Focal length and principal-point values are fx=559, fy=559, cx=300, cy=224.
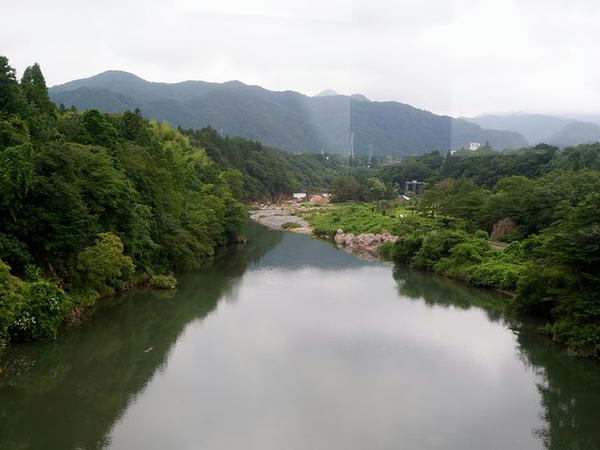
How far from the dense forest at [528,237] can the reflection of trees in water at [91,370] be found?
1378 cm

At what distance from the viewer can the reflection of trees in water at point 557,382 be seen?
1414 cm

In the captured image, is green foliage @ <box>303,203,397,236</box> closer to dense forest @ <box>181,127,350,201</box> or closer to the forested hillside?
the forested hillside

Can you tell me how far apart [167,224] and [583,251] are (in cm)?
1967

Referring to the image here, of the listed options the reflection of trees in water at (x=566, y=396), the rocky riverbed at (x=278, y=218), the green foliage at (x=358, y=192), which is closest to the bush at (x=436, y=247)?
the reflection of trees in water at (x=566, y=396)

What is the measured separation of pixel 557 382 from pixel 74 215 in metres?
17.1

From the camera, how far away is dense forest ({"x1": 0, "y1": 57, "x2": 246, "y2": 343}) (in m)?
17.4

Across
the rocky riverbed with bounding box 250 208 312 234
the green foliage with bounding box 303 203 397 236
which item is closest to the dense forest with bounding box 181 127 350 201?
the rocky riverbed with bounding box 250 208 312 234

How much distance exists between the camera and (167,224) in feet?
96.4

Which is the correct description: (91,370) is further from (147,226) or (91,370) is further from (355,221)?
(355,221)

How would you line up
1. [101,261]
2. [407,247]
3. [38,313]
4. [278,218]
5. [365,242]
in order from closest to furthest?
[38,313] < [101,261] < [407,247] < [365,242] < [278,218]

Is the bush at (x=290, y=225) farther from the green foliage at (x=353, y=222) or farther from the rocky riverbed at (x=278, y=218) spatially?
the green foliage at (x=353, y=222)

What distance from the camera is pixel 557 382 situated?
56.9ft

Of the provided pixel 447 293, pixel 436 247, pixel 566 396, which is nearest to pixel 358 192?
pixel 436 247

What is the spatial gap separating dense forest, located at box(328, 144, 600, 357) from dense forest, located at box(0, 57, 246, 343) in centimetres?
1503
